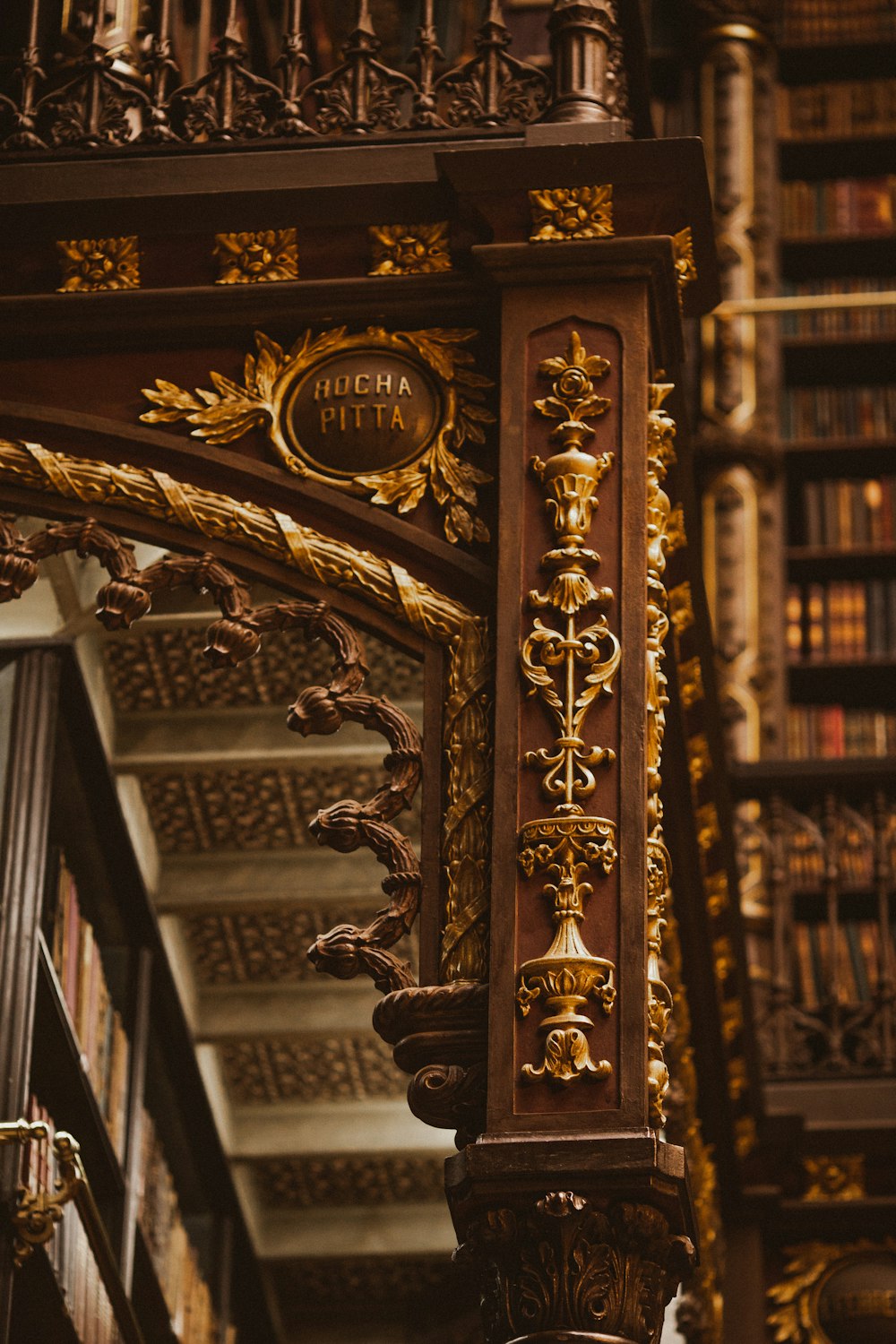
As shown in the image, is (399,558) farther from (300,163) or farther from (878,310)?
(878,310)

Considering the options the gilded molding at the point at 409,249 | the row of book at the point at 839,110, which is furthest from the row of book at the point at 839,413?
the gilded molding at the point at 409,249

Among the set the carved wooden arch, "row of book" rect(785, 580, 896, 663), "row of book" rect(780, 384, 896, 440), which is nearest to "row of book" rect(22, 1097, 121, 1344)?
the carved wooden arch

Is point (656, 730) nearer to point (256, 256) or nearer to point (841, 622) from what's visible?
point (256, 256)

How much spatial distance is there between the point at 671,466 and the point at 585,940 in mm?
1068

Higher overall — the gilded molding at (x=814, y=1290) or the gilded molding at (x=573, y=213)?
the gilded molding at (x=573, y=213)

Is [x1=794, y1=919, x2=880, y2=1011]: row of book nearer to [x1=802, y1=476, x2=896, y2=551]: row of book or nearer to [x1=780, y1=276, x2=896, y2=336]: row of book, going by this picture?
[x1=802, y1=476, x2=896, y2=551]: row of book

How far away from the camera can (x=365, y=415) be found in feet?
13.9

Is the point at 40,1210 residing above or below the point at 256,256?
below

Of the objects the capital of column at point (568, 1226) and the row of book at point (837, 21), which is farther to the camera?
the row of book at point (837, 21)

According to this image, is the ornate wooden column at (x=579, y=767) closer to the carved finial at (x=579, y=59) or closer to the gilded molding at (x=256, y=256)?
the carved finial at (x=579, y=59)

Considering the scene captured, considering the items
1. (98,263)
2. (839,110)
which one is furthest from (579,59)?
(839,110)

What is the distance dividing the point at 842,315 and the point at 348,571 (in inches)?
236

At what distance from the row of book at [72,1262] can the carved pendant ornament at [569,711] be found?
1.59 meters

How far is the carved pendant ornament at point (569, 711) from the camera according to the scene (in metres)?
3.71
